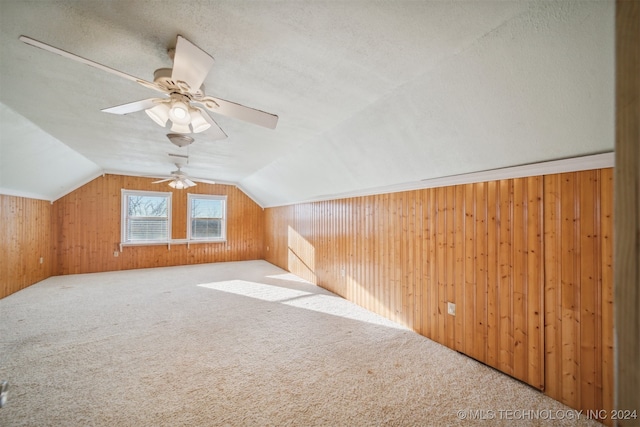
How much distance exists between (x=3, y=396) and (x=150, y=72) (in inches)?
88.1

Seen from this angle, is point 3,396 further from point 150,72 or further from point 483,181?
point 483,181

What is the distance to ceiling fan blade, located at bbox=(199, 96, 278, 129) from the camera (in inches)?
72.4

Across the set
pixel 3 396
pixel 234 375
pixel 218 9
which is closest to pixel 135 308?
pixel 234 375

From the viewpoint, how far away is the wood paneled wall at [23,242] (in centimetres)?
429

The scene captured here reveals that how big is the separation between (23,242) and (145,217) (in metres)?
2.31

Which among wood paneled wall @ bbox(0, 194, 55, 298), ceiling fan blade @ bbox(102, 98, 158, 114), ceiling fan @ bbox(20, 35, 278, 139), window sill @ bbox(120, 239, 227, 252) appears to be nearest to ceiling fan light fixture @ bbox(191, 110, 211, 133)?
ceiling fan @ bbox(20, 35, 278, 139)

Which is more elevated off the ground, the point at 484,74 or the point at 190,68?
the point at 484,74

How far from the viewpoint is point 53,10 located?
57.7 inches

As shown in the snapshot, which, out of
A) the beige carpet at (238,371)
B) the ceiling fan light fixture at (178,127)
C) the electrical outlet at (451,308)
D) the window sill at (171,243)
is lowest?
the beige carpet at (238,371)

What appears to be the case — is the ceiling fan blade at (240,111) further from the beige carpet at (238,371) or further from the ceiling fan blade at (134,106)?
the beige carpet at (238,371)

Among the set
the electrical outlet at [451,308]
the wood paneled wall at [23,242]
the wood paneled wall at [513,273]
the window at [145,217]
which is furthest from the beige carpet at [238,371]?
the window at [145,217]

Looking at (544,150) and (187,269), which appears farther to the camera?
(187,269)

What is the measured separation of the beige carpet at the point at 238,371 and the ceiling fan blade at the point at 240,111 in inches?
86.5

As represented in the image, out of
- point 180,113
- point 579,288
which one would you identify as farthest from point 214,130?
point 579,288
